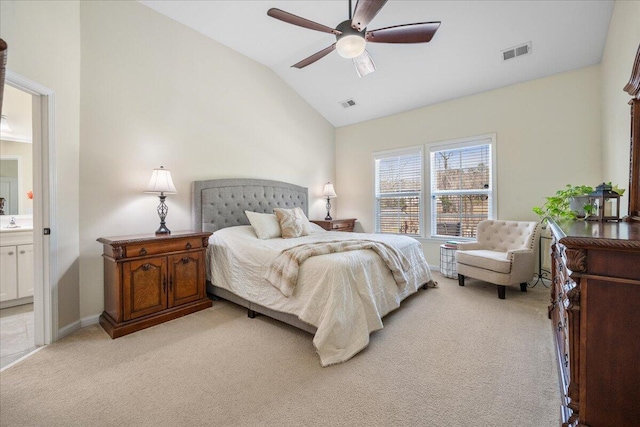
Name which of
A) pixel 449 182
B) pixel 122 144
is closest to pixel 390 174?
pixel 449 182

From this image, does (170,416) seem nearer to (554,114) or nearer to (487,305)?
(487,305)

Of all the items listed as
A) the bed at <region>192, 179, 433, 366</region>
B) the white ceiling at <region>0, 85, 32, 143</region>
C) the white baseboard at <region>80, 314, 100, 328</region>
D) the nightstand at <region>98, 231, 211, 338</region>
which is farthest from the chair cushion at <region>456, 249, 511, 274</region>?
the white ceiling at <region>0, 85, 32, 143</region>

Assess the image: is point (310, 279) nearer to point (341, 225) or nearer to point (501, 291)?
point (501, 291)

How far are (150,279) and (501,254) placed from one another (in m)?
→ 4.11

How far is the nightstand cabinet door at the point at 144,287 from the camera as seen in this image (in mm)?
2529

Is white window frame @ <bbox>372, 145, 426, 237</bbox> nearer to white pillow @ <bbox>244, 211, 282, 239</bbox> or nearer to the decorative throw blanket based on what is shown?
the decorative throw blanket

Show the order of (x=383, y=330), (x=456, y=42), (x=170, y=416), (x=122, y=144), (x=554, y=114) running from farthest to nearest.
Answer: (x=554, y=114), (x=456, y=42), (x=122, y=144), (x=383, y=330), (x=170, y=416)

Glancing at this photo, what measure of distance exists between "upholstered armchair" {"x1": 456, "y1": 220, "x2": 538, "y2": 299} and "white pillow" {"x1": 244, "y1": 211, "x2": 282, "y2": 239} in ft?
8.28

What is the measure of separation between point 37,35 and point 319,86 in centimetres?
349

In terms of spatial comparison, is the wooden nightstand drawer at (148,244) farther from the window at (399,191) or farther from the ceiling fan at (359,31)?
the window at (399,191)

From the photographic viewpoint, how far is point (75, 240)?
8.56 ft

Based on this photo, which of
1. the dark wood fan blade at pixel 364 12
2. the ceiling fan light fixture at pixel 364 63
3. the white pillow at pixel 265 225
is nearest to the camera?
the dark wood fan blade at pixel 364 12

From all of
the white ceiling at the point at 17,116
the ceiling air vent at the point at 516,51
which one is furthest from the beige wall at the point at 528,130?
the white ceiling at the point at 17,116

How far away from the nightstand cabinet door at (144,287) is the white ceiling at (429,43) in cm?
288
